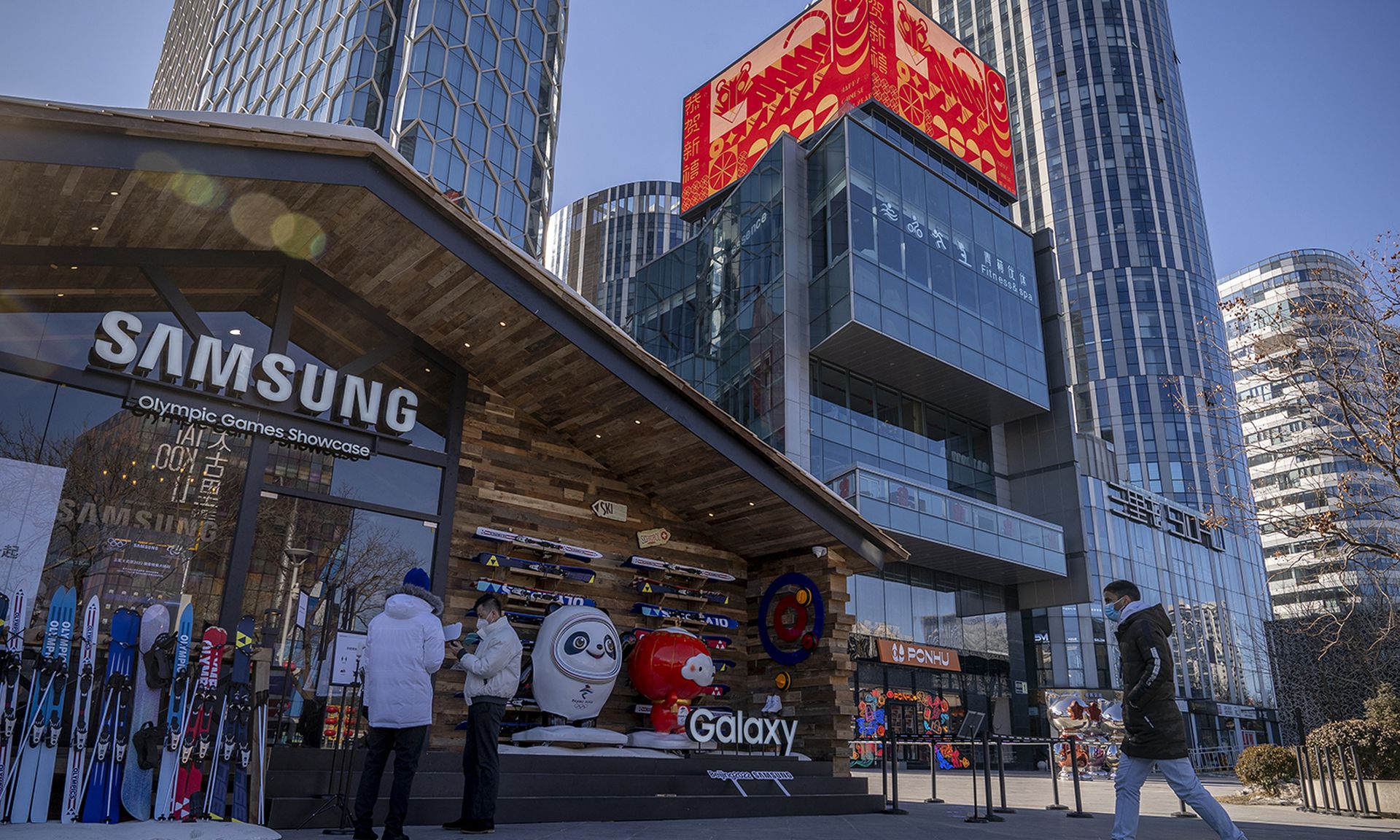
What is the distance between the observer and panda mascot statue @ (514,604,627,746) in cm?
962

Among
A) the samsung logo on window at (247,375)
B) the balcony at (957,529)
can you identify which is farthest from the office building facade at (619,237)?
Answer: the samsung logo on window at (247,375)

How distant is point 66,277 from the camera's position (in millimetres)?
8602

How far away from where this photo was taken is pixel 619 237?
83938 millimetres

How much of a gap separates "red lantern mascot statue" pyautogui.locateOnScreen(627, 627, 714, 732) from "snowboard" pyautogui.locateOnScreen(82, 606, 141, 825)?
552 cm

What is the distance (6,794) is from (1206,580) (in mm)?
51847

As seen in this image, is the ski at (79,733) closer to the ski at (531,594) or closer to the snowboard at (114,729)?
the snowboard at (114,729)

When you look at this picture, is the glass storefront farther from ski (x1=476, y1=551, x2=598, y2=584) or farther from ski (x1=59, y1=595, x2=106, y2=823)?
ski (x1=59, y1=595, x2=106, y2=823)

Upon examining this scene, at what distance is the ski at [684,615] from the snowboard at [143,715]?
238 inches

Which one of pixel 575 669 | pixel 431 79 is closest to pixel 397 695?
pixel 575 669

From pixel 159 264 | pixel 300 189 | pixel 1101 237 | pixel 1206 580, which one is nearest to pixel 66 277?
pixel 159 264

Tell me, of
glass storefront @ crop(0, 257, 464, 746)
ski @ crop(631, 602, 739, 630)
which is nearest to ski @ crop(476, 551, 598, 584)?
glass storefront @ crop(0, 257, 464, 746)

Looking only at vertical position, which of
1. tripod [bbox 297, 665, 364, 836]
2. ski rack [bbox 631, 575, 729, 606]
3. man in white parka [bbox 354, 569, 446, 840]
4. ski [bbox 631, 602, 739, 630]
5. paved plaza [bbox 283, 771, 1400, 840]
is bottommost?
paved plaza [bbox 283, 771, 1400, 840]

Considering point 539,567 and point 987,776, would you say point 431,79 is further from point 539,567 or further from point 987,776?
point 987,776

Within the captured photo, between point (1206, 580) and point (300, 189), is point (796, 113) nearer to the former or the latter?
point (300, 189)
